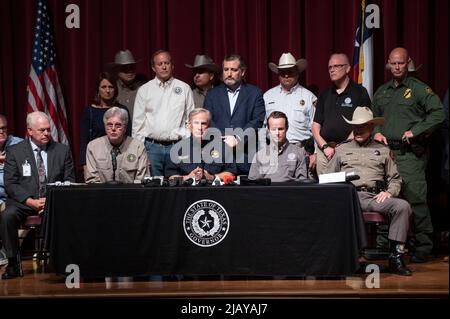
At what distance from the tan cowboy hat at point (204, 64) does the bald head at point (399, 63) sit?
1688 millimetres

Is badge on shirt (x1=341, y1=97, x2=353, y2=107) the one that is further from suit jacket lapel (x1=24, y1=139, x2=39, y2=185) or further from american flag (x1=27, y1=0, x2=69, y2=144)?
american flag (x1=27, y1=0, x2=69, y2=144)

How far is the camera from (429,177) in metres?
6.79

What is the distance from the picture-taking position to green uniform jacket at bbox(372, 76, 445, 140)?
20.2ft

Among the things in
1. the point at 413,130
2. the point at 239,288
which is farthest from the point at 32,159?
the point at 413,130

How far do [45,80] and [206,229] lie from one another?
10.2 feet

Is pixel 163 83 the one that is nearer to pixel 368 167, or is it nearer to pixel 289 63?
pixel 289 63

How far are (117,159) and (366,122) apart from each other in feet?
6.70

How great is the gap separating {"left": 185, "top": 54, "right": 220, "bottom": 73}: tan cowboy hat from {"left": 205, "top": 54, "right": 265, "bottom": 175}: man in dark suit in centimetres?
58

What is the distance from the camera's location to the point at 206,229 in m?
4.98

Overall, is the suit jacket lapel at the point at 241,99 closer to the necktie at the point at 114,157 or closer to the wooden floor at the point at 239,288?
the necktie at the point at 114,157

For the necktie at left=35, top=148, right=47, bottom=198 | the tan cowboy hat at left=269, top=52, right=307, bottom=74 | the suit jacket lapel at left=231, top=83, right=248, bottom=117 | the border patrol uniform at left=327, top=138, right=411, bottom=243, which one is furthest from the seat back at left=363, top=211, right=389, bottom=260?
the necktie at left=35, top=148, right=47, bottom=198

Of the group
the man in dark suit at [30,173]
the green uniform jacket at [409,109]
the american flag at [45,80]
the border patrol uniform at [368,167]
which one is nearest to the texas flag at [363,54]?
the green uniform jacket at [409,109]
